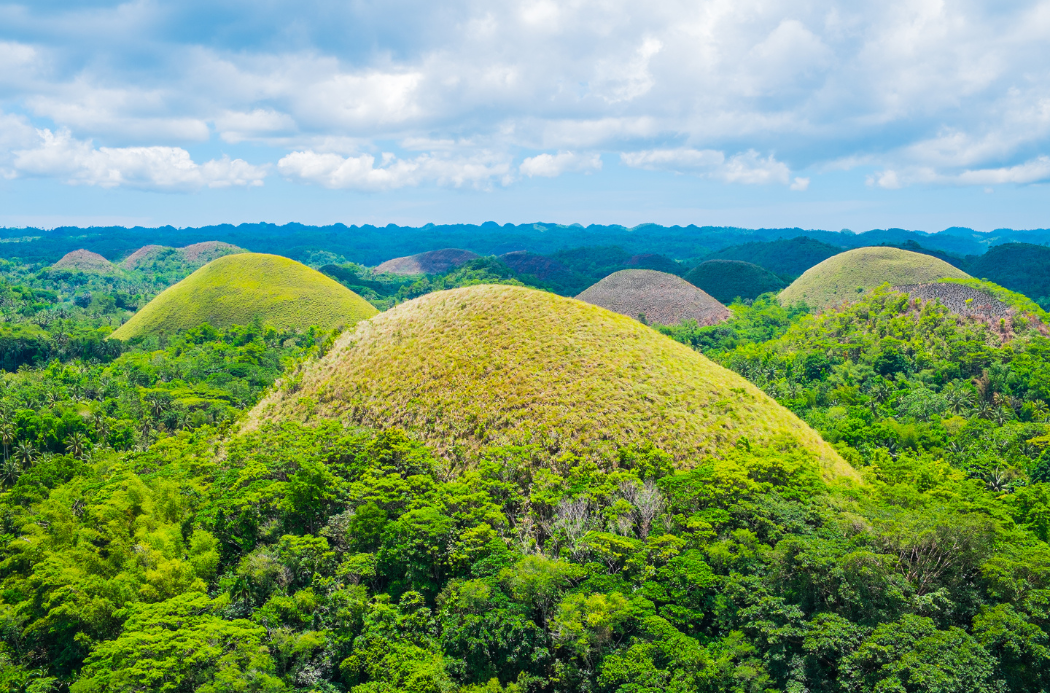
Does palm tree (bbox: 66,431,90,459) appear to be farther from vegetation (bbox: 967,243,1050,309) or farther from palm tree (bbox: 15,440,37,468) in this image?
vegetation (bbox: 967,243,1050,309)

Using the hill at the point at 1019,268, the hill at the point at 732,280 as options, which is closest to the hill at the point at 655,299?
the hill at the point at 732,280

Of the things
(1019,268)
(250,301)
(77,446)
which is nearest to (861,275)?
(1019,268)

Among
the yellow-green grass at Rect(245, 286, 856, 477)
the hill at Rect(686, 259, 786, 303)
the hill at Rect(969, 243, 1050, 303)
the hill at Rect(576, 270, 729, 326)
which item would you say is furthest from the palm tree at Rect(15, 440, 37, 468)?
the hill at Rect(969, 243, 1050, 303)

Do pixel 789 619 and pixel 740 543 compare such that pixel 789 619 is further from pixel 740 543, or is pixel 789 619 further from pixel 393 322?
pixel 393 322

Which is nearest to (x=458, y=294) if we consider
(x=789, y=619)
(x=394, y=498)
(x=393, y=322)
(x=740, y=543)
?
(x=393, y=322)

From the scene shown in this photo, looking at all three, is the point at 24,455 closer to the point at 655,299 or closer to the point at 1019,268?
the point at 655,299

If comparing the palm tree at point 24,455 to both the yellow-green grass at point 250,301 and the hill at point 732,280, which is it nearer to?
the yellow-green grass at point 250,301
